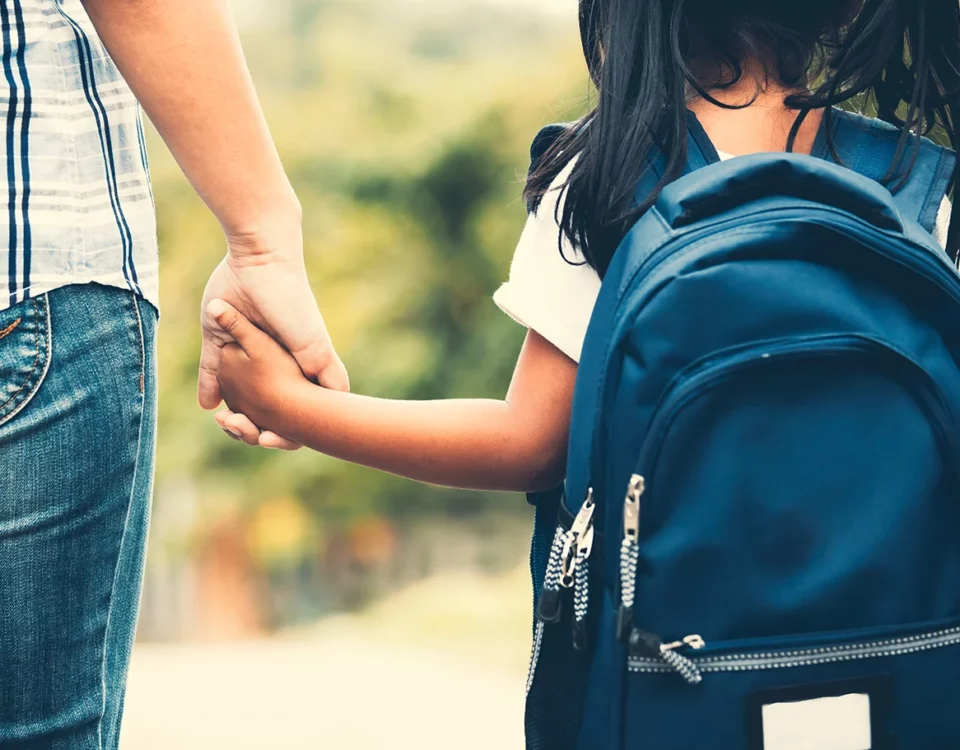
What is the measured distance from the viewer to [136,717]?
2943 mm

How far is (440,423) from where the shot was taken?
1.08 meters

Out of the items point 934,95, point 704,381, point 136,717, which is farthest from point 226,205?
point 136,717

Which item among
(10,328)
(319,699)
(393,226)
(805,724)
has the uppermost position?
(393,226)

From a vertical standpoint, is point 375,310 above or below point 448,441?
above

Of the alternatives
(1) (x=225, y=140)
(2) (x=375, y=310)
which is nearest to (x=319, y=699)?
(1) (x=225, y=140)

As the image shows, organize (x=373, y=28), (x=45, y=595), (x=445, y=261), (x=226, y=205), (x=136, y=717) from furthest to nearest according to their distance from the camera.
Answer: (x=373, y=28) → (x=445, y=261) → (x=136, y=717) → (x=226, y=205) → (x=45, y=595)

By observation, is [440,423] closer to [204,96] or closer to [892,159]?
[204,96]

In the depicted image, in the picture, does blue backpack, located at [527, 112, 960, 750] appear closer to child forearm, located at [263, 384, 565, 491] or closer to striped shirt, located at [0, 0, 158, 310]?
child forearm, located at [263, 384, 565, 491]

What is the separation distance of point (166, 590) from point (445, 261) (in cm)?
351

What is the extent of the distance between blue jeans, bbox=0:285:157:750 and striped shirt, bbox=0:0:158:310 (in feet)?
0.07

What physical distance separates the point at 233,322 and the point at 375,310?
6.72 meters

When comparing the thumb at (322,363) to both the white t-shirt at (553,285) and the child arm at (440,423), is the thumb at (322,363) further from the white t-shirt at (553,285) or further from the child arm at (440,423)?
the white t-shirt at (553,285)

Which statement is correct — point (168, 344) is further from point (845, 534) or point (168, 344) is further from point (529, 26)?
point (845, 534)

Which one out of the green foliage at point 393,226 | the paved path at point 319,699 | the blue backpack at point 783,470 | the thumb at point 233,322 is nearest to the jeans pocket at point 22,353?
the thumb at point 233,322
